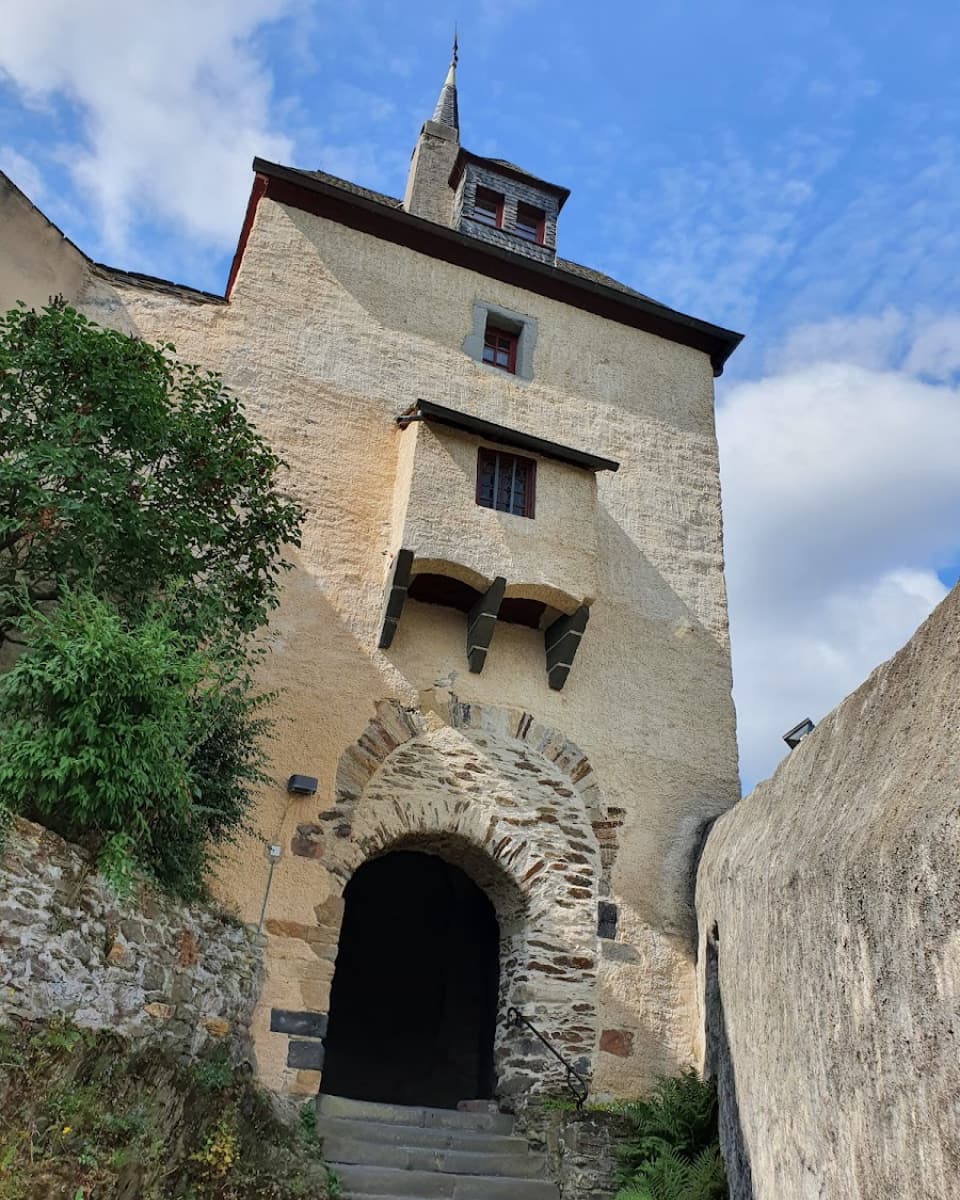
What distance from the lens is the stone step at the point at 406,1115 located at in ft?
23.5

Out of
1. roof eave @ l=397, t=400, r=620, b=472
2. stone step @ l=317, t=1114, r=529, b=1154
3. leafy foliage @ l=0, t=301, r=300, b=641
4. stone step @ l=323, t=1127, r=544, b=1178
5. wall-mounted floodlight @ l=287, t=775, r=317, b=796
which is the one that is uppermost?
roof eave @ l=397, t=400, r=620, b=472

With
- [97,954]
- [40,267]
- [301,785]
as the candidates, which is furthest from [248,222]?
[97,954]

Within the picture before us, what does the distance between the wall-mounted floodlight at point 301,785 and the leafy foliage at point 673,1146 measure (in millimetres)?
3439

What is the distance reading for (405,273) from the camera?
10.9 m

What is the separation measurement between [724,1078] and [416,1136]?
2204mm

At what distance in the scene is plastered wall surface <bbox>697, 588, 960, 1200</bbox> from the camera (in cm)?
351

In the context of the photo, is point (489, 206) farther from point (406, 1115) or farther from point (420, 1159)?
point (420, 1159)

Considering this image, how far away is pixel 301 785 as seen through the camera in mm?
7844

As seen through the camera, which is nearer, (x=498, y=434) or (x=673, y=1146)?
(x=673, y=1146)

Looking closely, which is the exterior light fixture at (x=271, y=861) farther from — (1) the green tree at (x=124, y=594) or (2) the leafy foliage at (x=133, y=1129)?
(2) the leafy foliage at (x=133, y=1129)

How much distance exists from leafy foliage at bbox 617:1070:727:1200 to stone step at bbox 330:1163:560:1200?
0.81m

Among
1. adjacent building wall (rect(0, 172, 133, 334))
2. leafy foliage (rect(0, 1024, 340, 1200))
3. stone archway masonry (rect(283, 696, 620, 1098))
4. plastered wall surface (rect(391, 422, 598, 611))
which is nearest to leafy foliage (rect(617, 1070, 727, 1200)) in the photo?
stone archway masonry (rect(283, 696, 620, 1098))

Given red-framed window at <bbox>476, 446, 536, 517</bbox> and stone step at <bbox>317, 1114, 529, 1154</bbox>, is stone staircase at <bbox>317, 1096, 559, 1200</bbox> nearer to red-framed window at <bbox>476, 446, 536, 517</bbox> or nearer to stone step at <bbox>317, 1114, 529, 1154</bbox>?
stone step at <bbox>317, 1114, 529, 1154</bbox>

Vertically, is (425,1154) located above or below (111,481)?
below
